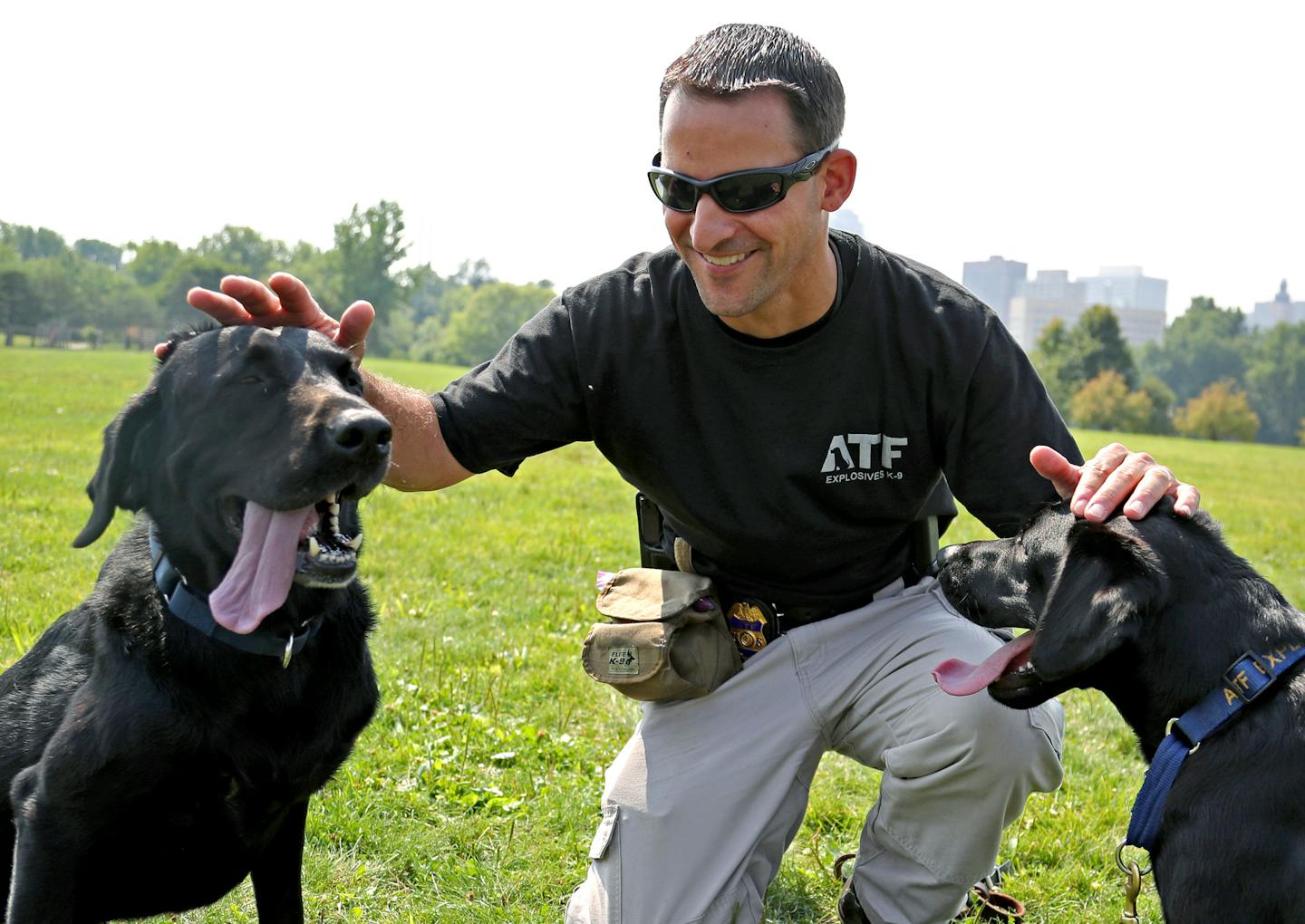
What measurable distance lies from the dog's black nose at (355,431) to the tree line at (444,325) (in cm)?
5704

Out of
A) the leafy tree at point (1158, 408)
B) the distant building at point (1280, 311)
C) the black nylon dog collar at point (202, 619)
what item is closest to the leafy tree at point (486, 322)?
the leafy tree at point (1158, 408)

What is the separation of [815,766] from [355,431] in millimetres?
1882

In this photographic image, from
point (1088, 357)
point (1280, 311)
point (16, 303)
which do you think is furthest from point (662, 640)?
point (1280, 311)

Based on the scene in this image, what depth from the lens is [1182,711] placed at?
103 inches

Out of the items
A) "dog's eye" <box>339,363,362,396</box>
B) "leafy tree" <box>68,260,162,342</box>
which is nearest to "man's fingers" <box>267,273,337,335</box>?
"dog's eye" <box>339,363,362,396</box>

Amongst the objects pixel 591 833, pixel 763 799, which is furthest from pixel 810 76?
pixel 591 833

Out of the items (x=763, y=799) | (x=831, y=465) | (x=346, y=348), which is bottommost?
(x=763, y=799)

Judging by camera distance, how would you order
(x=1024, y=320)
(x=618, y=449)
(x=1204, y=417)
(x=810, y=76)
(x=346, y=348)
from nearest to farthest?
(x=346, y=348)
(x=810, y=76)
(x=618, y=449)
(x=1204, y=417)
(x=1024, y=320)

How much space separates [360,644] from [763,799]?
132 cm

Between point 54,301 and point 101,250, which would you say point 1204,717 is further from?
point 101,250

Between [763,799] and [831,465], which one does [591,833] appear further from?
[831,465]

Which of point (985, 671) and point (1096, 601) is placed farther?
point (985, 671)

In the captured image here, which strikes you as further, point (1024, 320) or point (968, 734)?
point (1024, 320)

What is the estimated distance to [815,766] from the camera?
3.50 m
